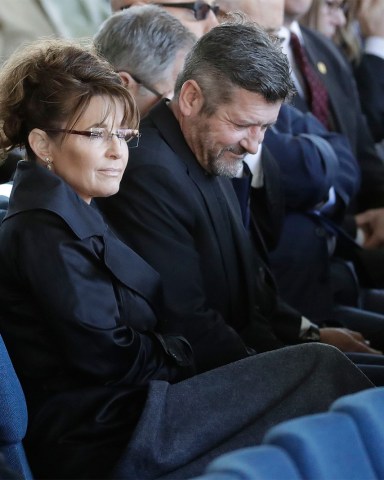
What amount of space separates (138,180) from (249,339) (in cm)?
49

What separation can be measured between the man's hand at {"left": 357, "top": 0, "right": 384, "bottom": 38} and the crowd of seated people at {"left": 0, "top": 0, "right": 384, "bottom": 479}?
5.88 ft

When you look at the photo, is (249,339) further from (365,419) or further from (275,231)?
(365,419)

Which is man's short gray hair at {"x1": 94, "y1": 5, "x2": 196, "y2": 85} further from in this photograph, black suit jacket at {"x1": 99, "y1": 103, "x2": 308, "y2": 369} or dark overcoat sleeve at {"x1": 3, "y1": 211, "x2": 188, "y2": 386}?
dark overcoat sleeve at {"x1": 3, "y1": 211, "x2": 188, "y2": 386}

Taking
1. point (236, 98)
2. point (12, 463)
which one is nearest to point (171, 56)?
point (236, 98)

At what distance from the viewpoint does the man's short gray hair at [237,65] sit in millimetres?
2184

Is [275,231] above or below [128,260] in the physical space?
below

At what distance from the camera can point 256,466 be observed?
109 centimetres

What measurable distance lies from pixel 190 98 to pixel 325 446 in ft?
4.16

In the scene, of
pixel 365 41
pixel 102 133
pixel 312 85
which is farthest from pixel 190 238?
pixel 365 41

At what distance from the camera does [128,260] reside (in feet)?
6.38

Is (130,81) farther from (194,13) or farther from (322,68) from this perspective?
(322,68)

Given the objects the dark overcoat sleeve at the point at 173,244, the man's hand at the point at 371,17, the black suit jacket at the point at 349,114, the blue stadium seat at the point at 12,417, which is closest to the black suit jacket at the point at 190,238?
the dark overcoat sleeve at the point at 173,244

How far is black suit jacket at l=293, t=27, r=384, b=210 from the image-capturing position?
11.9ft

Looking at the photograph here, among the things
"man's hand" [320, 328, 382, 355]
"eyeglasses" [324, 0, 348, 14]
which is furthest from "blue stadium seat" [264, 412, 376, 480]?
"eyeglasses" [324, 0, 348, 14]
